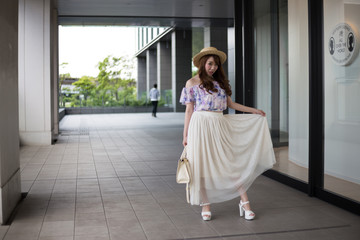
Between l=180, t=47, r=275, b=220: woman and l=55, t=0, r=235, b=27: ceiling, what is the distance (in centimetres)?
956

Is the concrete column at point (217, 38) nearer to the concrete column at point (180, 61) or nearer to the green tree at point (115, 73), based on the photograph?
the concrete column at point (180, 61)

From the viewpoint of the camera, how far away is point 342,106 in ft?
15.9

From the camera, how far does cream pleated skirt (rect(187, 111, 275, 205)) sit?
4.38 metres

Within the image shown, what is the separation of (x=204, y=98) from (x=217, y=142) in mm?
462

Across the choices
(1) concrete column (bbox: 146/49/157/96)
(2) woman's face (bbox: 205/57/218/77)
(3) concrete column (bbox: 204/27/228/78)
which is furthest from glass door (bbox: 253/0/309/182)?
(1) concrete column (bbox: 146/49/157/96)

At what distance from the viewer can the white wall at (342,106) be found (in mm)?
4621

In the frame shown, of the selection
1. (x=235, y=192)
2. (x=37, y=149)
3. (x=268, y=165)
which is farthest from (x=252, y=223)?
(x=37, y=149)

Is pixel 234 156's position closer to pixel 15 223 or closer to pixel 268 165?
pixel 268 165

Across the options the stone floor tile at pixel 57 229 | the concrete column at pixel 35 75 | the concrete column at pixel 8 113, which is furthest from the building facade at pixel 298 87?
the concrete column at pixel 35 75

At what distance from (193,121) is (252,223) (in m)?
1.16

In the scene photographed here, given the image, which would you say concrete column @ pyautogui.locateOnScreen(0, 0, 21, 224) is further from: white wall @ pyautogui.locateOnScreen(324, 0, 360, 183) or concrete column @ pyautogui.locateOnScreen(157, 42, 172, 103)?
concrete column @ pyautogui.locateOnScreen(157, 42, 172, 103)

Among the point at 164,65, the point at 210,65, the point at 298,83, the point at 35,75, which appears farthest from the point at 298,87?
the point at 164,65

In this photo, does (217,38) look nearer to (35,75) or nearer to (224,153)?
(35,75)

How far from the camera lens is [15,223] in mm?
4355
